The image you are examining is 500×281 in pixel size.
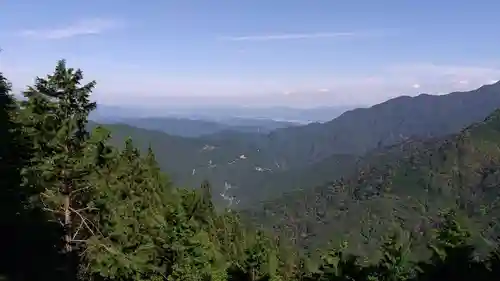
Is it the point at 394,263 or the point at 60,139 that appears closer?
the point at 60,139

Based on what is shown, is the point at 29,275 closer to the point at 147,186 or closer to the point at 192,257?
the point at 192,257

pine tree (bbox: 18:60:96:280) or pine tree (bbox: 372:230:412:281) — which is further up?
pine tree (bbox: 18:60:96:280)

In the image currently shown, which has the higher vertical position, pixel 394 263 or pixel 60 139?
pixel 60 139

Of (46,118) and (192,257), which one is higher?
(46,118)

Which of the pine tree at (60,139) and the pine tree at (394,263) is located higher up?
the pine tree at (60,139)

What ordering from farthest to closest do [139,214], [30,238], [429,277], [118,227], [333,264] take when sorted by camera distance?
[139,214]
[333,264]
[429,277]
[118,227]
[30,238]

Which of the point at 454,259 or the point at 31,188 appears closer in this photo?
the point at 31,188

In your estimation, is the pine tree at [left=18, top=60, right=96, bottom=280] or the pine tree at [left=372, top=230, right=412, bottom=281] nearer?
the pine tree at [left=18, top=60, right=96, bottom=280]

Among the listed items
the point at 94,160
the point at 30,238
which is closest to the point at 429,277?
the point at 94,160

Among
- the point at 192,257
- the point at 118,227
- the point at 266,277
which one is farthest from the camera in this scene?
the point at 266,277

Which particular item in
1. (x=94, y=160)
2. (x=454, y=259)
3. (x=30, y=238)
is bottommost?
(x=454, y=259)

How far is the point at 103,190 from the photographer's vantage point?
19203mm

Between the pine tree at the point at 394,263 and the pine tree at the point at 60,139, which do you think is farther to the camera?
the pine tree at the point at 394,263

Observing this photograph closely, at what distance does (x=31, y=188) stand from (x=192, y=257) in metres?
17.3
